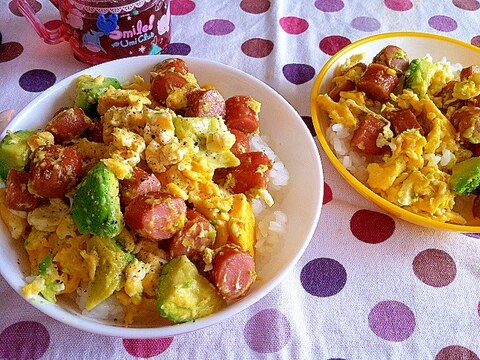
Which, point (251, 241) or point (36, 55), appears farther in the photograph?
point (36, 55)

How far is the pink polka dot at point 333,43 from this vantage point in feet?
4.61

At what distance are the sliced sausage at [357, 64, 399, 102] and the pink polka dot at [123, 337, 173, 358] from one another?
624mm

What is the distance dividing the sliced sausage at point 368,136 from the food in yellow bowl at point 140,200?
0.18 metres

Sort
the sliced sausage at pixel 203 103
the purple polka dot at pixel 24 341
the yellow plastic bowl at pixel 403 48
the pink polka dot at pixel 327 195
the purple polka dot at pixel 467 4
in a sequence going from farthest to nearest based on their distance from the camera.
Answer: the purple polka dot at pixel 467 4, the yellow plastic bowl at pixel 403 48, the pink polka dot at pixel 327 195, the sliced sausage at pixel 203 103, the purple polka dot at pixel 24 341

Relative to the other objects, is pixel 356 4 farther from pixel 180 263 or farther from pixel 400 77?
pixel 180 263

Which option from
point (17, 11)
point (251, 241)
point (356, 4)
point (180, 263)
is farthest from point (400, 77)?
point (17, 11)

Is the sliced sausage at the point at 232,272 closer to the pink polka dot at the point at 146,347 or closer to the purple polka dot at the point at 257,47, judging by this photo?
the pink polka dot at the point at 146,347

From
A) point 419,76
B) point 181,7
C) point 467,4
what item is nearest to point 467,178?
point 419,76

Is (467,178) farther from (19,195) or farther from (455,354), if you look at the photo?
(19,195)

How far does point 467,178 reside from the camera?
3.35 ft

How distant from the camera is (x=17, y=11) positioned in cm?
145

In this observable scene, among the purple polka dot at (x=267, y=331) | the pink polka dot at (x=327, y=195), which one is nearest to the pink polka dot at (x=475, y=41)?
the pink polka dot at (x=327, y=195)

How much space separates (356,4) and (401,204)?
28.1 inches

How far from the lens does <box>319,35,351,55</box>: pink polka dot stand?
4.61 ft
